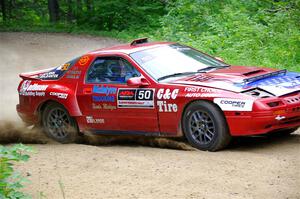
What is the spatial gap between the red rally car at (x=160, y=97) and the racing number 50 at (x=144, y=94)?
0.01 m

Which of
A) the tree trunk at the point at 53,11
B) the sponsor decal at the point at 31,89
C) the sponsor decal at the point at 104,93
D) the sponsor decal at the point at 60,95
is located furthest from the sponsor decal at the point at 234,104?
the tree trunk at the point at 53,11

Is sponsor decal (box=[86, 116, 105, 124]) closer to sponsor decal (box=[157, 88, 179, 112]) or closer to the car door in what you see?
the car door

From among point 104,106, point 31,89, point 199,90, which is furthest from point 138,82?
point 31,89

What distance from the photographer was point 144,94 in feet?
29.0

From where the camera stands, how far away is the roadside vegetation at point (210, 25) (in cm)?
1578

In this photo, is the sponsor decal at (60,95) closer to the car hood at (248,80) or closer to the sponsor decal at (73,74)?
the sponsor decal at (73,74)

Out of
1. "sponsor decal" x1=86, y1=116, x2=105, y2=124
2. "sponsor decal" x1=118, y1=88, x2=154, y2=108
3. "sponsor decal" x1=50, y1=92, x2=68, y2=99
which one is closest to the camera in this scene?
"sponsor decal" x1=118, y1=88, x2=154, y2=108

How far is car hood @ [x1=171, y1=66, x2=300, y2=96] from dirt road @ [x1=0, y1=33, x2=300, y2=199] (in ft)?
2.50

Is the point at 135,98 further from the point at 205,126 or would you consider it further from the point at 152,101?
the point at 205,126

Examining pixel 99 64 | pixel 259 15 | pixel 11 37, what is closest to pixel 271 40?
pixel 259 15

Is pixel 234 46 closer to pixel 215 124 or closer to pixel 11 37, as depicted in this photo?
pixel 215 124

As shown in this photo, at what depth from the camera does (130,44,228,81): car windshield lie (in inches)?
355

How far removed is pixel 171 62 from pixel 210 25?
36.8 feet

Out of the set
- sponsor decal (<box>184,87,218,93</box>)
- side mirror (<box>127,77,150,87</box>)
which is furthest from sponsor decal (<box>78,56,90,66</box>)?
sponsor decal (<box>184,87,218,93</box>)
